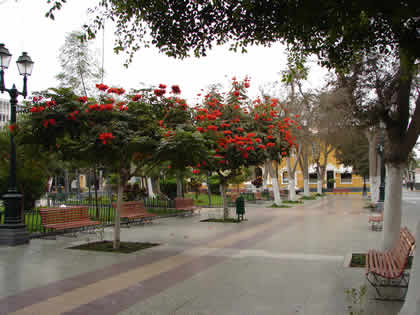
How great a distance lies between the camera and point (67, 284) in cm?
624

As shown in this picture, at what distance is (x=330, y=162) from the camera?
181 feet

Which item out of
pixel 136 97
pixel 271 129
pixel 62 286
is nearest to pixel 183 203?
pixel 271 129

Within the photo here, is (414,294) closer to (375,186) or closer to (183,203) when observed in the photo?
(183,203)

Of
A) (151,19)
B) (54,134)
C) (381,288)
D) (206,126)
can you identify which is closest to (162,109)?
(206,126)

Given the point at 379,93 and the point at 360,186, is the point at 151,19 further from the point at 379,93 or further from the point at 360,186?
the point at 360,186

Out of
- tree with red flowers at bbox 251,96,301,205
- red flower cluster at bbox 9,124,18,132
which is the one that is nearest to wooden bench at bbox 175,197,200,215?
tree with red flowers at bbox 251,96,301,205

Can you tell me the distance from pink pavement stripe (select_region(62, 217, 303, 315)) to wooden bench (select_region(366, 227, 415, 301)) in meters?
3.01

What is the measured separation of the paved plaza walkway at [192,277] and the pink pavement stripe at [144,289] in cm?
1

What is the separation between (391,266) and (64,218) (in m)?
8.82

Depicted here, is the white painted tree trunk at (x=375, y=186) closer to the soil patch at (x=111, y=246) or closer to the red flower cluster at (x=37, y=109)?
the soil patch at (x=111, y=246)

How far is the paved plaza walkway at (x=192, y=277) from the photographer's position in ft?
16.7

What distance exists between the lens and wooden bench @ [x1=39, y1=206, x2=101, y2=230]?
10580mm

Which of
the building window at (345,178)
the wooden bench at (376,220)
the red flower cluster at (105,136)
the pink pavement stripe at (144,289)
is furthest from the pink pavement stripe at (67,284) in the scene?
the building window at (345,178)

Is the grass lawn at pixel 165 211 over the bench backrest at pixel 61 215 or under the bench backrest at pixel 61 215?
under
